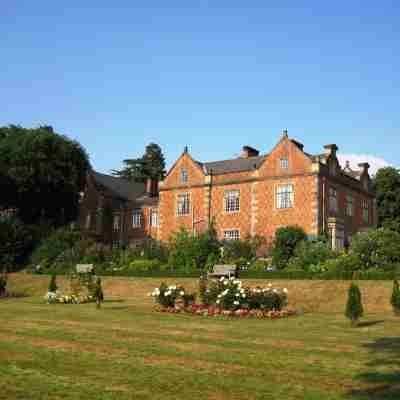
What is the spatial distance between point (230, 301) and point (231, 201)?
25511 mm

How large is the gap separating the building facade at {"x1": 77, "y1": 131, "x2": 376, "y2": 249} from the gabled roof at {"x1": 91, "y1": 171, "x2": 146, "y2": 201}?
967cm

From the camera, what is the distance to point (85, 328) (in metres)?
15.1

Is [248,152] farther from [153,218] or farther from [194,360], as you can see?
[194,360]

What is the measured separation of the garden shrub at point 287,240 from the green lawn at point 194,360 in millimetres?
20923

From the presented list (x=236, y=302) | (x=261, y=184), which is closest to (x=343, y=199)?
(x=261, y=184)

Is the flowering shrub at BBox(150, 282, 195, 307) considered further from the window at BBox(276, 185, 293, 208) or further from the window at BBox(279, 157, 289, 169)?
the window at BBox(279, 157, 289, 169)

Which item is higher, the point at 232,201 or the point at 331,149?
the point at 331,149

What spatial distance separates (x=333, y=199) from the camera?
43625mm

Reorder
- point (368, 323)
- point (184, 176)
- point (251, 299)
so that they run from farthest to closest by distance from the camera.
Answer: point (184, 176) → point (251, 299) → point (368, 323)

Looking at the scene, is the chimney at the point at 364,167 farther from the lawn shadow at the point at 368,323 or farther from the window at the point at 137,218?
the lawn shadow at the point at 368,323

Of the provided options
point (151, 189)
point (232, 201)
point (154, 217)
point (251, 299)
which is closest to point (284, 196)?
point (232, 201)

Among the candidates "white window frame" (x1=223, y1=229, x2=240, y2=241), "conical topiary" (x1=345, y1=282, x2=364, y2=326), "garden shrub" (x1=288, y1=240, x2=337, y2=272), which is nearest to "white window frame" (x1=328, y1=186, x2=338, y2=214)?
"white window frame" (x1=223, y1=229, x2=240, y2=241)

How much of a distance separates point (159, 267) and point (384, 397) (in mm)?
32048

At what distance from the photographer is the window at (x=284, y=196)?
43.1 m
